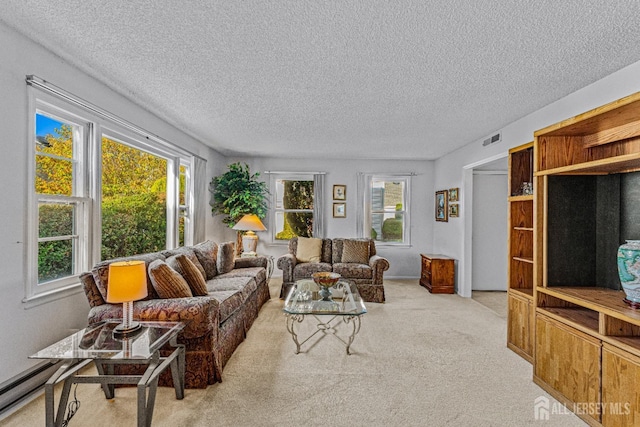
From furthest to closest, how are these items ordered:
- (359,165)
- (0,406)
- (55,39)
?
(359,165), (55,39), (0,406)

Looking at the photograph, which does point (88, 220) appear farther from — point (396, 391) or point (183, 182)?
point (396, 391)

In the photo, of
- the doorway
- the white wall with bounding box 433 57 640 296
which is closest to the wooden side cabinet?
the white wall with bounding box 433 57 640 296

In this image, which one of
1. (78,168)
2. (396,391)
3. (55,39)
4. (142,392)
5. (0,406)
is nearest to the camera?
(142,392)

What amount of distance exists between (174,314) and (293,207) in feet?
15.2

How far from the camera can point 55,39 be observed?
233 centimetres

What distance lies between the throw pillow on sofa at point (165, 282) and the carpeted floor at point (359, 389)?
0.71 m

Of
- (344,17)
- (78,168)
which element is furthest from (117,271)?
(344,17)

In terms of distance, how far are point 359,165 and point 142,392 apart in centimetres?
574

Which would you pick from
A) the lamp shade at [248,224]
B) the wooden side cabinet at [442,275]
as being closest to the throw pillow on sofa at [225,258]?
the lamp shade at [248,224]

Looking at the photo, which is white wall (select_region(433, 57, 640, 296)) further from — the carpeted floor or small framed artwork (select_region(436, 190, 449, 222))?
the carpeted floor

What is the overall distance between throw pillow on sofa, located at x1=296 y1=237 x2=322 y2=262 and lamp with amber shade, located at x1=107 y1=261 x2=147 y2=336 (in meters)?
3.54

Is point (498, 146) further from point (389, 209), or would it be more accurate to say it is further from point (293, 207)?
point (293, 207)

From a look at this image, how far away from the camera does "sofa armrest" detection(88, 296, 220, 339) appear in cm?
250

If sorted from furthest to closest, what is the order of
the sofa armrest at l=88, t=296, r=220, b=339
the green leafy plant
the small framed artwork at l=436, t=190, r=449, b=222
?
the small framed artwork at l=436, t=190, r=449, b=222, the green leafy plant, the sofa armrest at l=88, t=296, r=220, b=339
